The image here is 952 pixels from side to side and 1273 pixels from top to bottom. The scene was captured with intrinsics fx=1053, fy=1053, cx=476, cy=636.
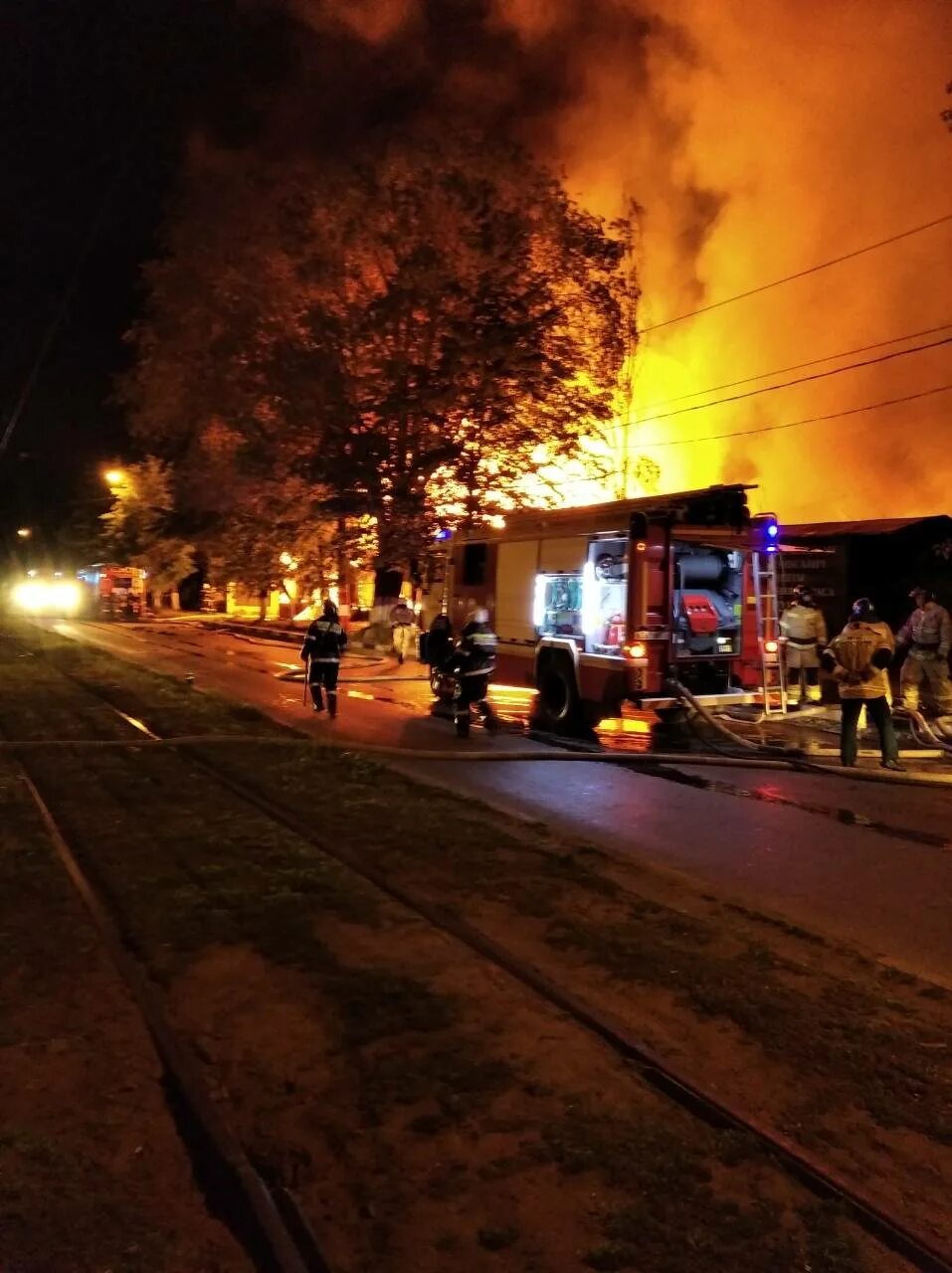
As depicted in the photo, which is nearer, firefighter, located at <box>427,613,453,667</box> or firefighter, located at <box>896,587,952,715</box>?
firefighter, located at <box>896,587,952,715</box>

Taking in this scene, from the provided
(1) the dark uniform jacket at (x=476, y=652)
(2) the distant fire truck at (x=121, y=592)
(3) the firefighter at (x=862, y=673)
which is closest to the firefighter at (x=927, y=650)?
(3) the firefighter at (x=862, y=673)

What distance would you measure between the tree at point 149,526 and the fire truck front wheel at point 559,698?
108ft

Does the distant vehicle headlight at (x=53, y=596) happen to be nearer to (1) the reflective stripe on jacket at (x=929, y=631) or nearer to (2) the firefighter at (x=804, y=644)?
(2) the firefighter at (x=804, y=644)

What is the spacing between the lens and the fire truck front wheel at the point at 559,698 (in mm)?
12961

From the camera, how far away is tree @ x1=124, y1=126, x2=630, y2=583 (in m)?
24.3

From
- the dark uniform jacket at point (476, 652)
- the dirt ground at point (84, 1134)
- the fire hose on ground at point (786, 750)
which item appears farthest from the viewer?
the dark uniform jacket at point (476, 652)

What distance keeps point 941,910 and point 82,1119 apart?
4.54m

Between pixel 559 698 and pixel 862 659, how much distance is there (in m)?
4.52

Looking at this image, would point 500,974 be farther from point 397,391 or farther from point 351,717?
point 397,391

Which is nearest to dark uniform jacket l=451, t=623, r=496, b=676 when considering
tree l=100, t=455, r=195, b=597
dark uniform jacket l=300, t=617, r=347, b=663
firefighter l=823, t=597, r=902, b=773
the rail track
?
dark uniform jacket l=300, t=617, r=347, b=663

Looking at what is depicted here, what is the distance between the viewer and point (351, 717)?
13.5 metres

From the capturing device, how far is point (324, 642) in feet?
43.2

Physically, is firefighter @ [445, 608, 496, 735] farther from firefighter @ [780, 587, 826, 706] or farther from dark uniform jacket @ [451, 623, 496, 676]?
firefighter @ [780, 587, 826, 706]

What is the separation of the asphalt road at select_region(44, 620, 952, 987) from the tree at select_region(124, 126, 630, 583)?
1256cm
